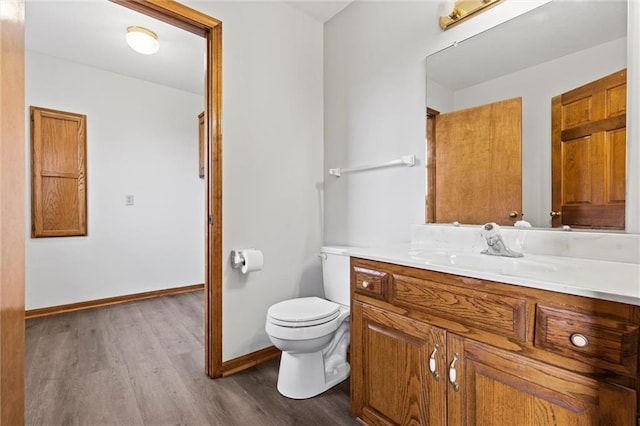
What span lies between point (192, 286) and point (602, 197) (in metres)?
3.82

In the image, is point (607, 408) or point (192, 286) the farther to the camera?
point (192, 286)

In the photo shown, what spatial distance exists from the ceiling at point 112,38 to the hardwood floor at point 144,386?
94.8 inches

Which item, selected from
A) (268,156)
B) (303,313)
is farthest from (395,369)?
(268,156)

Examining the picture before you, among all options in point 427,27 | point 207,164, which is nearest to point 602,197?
point 427,27

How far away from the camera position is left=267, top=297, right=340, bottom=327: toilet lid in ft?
5.08

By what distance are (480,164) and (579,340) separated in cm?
99

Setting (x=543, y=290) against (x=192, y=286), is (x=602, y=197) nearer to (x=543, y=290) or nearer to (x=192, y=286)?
(x=543, y=290)

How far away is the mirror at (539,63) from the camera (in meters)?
1.19

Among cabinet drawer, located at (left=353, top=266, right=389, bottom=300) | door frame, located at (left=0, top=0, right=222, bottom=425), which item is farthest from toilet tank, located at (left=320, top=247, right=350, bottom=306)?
door frame, located at (left=0, top=0, right=222, bottom=425)

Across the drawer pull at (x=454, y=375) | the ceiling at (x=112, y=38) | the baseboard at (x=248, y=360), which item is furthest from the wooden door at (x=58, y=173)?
the drawer pull at (x=454, y=375)

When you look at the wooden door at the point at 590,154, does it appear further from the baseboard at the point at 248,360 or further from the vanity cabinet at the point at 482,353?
the baseboard at the point at 248,360

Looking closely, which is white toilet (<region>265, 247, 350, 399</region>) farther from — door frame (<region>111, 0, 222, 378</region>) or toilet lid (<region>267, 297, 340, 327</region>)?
door frame (<region>111, 0, 222, 378</region>)

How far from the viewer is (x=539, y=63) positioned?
135 centimetres

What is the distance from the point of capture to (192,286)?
3.73 metres
